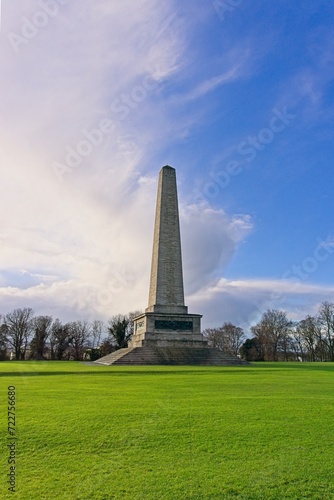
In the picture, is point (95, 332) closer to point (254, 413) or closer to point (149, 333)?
point (149, 333)

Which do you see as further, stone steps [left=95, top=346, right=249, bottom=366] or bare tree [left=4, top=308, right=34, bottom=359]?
bare tree [left=4, top=308, right=34, bottom=359]

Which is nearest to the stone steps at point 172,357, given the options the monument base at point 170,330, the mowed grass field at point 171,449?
the monument base at point 170,330

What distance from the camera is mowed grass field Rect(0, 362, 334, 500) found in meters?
4.42

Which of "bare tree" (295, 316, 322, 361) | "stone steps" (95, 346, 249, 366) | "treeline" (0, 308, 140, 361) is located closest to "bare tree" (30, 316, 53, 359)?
"treeline" (0, 308, 140, 361)

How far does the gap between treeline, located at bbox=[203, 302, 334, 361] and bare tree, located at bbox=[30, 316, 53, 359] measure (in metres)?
31.5

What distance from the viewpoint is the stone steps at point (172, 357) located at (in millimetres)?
29625

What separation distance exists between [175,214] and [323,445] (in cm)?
3388

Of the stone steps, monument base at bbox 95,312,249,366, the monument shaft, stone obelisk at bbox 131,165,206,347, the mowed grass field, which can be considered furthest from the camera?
the monument shaft

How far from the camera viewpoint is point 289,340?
66438 millimetres

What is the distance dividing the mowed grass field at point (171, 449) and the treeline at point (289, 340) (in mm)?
56171

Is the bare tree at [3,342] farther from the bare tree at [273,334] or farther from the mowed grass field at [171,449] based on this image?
the mowed grass field at [171,449]

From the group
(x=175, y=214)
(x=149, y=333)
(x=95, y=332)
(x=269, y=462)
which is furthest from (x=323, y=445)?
(x=95, y=332)

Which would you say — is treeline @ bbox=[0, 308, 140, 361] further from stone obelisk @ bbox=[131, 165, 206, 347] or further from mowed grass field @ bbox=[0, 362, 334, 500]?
mowed grass field @ bbox=[0, 362, 334, 500]

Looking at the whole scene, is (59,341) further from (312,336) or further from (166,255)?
(312,336)
